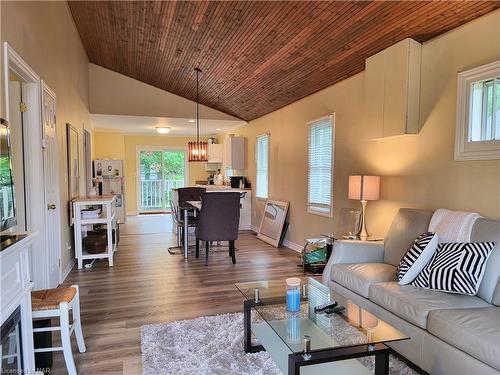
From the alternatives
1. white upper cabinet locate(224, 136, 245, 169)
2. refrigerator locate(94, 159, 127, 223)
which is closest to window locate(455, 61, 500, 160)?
white upper cabinet locate(224, 136, 245, 169)

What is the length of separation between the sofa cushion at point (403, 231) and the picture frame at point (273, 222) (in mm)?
2891

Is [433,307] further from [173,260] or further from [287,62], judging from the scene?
[173,260]

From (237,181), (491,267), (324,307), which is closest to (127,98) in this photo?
(237,181)

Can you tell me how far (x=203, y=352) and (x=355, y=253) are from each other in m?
1.66

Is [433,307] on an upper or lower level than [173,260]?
upper

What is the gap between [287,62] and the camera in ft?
14.4

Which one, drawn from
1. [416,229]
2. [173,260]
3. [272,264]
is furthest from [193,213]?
[416,229]

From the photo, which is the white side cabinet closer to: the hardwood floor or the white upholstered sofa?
the hardwood floor

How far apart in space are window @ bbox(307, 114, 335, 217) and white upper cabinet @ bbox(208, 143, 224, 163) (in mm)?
4942

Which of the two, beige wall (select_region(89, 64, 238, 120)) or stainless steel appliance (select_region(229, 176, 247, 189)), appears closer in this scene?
beige wall (select_region(89, 64, 238, 120))

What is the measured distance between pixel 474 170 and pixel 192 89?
5.18 meters

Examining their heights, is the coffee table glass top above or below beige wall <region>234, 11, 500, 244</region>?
below

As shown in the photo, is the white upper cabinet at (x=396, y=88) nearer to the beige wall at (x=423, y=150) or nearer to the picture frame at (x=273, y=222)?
the beige wall at (x=423, y=150)

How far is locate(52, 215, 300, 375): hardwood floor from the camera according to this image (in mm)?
2512
